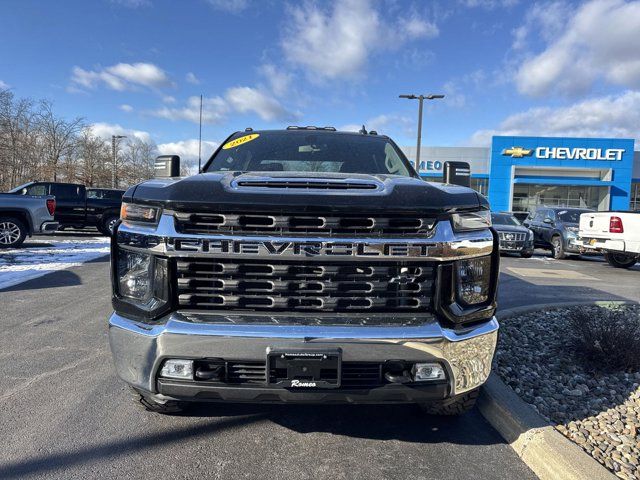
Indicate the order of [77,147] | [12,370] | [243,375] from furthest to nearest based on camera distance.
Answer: [77,147] < [12,370] < [243,375]

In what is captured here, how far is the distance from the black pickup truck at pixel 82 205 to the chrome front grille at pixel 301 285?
1546 cm

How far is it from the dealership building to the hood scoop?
3414 centimetres

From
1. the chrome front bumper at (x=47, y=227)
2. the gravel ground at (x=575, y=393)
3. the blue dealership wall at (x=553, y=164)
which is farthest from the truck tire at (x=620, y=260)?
the blue dealership wall at (x=553, y=164)

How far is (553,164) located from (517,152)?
323 cm

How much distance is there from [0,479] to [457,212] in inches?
107

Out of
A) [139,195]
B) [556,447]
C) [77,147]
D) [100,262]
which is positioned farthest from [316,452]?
[77,147]

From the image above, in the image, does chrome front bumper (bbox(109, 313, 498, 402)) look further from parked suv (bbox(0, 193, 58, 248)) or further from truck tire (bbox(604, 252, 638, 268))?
truck tire (bbox(604, 252, 638, 268))

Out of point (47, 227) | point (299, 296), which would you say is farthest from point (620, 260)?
point (47, 227)

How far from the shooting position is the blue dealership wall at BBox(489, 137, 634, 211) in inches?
1421

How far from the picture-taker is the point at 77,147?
135 feet

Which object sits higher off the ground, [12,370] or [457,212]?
[457,212]

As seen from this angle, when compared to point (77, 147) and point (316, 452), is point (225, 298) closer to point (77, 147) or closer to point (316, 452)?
point (316, 452)

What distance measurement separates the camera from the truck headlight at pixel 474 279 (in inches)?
91.9

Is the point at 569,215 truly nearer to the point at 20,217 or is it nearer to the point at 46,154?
the point at 20,217
